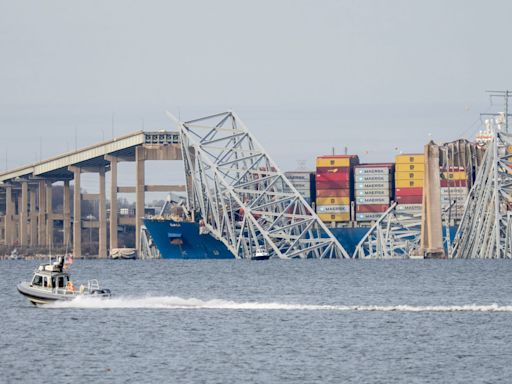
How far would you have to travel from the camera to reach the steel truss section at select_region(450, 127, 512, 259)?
556 ft

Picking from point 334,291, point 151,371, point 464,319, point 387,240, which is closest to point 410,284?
point 334,291

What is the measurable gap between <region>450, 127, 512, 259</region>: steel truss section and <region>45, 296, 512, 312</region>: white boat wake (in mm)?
81716

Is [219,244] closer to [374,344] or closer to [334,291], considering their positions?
[334,291]

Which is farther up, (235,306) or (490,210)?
(490,210)

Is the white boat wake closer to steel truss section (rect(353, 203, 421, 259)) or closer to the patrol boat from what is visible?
the patrol boat

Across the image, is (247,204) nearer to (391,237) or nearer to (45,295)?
(391,237)

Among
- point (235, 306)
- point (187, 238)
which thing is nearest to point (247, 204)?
point (187, 238)

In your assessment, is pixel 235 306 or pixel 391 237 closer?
pixel 235 306

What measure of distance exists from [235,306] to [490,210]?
8780 cm

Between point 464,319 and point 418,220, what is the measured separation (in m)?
116

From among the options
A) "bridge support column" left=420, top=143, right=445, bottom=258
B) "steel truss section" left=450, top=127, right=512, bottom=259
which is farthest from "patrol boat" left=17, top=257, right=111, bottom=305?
"bridge support column" left=420, top=143, right=445, bottom=258

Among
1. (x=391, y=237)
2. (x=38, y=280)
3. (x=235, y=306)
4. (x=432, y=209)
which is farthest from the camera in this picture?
(x=391, y=237)

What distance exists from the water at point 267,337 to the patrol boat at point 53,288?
615 millimetres

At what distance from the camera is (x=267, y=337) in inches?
2817
